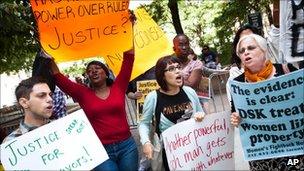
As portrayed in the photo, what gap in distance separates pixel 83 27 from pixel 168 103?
1.30m

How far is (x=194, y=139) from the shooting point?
389 centimetres

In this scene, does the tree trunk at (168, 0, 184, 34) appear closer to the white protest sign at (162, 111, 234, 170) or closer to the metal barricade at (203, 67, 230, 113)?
the metal barricade at (203, 67, 230, 113)

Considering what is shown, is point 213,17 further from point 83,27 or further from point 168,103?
point 168,103

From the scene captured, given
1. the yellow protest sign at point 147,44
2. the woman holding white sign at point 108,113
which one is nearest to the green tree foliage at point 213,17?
the yellow protest sign at point 147,44

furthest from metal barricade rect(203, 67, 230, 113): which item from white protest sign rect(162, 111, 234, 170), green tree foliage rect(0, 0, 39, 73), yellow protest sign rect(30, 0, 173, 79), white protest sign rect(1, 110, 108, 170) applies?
white protest sign rect(1, 110, 108, 170)

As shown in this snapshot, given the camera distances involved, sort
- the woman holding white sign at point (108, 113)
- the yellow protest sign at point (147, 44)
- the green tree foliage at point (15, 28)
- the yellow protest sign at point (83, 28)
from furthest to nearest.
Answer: the green tree foliage at point (15, 28) → the yellow protest sign at point (147, 44) → the yellow protest sign at point (83, 28) → the woman holding white sign at point (108, 113)

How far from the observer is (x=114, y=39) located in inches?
197

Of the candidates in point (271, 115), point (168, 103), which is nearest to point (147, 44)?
point (168, 103)

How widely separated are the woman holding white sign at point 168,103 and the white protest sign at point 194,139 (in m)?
0.29

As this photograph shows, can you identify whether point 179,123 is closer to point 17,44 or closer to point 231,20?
point 17,44

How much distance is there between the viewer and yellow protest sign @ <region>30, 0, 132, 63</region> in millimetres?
4762

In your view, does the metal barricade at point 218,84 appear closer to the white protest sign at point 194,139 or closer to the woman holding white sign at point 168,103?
the woman holding white sign at point 168,103

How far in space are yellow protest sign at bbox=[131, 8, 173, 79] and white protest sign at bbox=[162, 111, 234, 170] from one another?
210cm

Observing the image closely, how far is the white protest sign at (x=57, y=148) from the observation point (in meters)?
3.40
